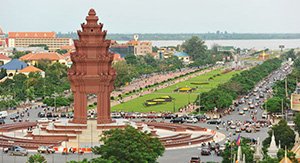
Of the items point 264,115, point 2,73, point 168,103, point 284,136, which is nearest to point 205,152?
point 284,136

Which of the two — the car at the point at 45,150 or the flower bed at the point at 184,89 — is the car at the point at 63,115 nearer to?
the car at the point at 45,150

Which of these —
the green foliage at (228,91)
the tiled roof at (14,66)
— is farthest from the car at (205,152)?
the tiled roof at (14,66)

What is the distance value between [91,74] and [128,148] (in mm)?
25492

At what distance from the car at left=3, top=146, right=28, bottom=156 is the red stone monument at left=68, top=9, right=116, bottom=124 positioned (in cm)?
981

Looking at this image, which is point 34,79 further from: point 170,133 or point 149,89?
point 170,133

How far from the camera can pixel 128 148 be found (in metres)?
58.7

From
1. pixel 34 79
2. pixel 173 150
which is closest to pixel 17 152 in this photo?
pixel 173 150

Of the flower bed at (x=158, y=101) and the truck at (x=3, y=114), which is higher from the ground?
the truck at (x=3, y=114)

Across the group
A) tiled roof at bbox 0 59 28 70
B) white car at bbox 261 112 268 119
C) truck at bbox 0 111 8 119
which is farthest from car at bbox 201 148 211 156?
tiled roof at bbox 0 59 28 70

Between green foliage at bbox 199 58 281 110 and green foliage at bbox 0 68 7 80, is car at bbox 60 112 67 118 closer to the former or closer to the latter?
green foliage at bbox 199 58 281 110

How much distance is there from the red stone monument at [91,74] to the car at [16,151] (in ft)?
32.2

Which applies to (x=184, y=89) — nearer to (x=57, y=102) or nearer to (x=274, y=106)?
(x=57, y=102)

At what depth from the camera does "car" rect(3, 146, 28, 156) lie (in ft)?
241

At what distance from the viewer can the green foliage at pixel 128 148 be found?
58.2m
